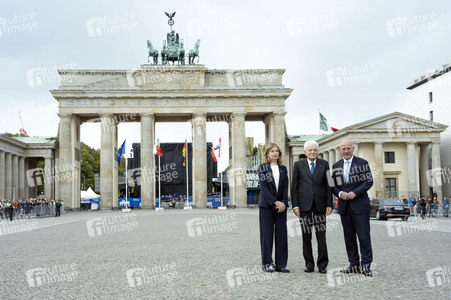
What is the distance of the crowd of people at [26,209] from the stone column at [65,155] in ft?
42.9

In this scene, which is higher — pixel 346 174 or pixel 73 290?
pixel 346 174

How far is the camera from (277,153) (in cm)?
973

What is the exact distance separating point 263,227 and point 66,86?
56.3 meters

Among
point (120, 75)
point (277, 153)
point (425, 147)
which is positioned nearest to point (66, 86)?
point (120, 75)

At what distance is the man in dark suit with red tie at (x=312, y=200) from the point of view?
9312 mm

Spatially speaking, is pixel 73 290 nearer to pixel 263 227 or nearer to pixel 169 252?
pixel 263 227

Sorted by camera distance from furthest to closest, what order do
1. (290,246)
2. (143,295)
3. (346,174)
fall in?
(290,246), (346,174), (143,295)

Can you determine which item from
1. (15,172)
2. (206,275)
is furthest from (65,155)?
(206,275)

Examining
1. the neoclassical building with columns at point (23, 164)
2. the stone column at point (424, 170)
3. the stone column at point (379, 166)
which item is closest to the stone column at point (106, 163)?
the neoclassical building with columns at point (23, 164)

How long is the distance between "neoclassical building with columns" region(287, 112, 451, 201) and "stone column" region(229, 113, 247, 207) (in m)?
11.3

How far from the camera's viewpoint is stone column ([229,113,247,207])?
203 ft

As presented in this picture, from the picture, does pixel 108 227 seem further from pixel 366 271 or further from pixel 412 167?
pixel 412 167

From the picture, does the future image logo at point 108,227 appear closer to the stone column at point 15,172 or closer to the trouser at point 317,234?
the trouser at point 317,234

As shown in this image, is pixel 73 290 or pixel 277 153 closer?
pixel 73 290
